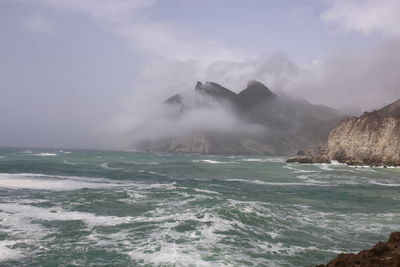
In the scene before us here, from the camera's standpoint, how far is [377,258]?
7734 millimetres

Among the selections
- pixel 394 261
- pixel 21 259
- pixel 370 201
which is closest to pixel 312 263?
pixel 394 261

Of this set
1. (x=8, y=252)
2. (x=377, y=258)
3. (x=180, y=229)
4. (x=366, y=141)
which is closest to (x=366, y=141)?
(x=366, y=141)

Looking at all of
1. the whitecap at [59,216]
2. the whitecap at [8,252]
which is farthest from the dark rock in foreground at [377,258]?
the whitecap at [59,216]

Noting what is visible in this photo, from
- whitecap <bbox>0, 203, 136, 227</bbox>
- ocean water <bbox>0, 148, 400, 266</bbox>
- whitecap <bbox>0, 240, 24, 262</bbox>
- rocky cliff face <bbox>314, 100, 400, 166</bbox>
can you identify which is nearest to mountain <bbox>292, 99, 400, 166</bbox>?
rocky cliff face <bbox>314, 100, 400, 166</bbox>

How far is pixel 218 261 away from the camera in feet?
40.4

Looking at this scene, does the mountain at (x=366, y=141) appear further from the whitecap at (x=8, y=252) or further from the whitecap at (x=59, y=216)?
the whitecap at (x=8, y=252)

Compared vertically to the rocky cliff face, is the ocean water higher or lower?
lower

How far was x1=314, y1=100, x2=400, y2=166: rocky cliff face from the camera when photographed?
90.8 meters

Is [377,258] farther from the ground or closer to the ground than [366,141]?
closer to the ground

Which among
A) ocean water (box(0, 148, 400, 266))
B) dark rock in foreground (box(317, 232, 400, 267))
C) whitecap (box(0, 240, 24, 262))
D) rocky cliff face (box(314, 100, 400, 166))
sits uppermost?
rocky cliff face (box(314, 100, 400, 166))

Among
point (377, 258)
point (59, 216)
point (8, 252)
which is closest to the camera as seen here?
point (377, 258)

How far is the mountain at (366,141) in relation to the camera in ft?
298

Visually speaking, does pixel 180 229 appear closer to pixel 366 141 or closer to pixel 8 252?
pixel 8 252

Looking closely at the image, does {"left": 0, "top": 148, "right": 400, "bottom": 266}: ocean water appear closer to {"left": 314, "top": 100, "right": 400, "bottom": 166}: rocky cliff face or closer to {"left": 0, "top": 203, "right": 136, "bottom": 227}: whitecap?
{"left": 0, "top": 203, "right": 136, "bottom": 227}: whitecap
